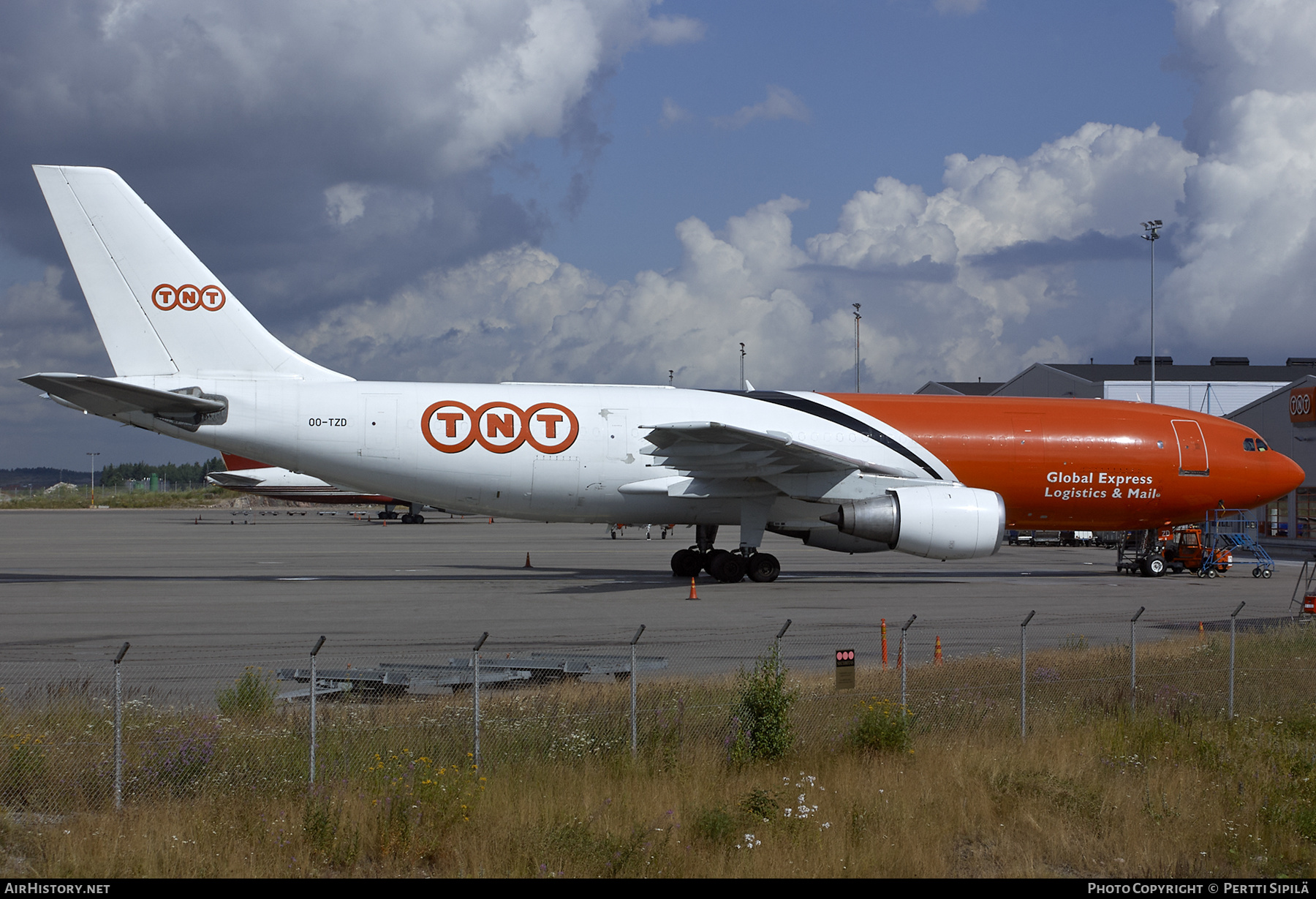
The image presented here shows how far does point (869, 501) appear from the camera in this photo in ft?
75.3

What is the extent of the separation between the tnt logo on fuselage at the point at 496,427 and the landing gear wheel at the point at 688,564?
4.47m

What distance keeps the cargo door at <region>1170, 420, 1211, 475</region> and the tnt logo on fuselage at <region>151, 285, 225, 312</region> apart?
77.9 ft

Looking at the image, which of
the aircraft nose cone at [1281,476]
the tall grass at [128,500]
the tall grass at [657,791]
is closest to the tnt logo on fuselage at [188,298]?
the tall grass at [657,791]

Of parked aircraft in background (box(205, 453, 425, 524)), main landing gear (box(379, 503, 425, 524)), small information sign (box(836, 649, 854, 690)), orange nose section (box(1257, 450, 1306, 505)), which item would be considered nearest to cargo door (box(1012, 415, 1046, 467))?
orange nose section (box(1257, 450, 1306, 505))

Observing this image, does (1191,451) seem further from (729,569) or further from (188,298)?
(188,298)

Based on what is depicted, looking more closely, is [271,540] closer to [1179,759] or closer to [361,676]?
[361,676]

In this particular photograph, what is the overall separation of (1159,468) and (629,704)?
21.6 metres

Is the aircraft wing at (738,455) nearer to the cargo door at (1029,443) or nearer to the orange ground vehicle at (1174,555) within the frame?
the cargo door at (1029,443)

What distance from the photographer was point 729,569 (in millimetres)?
24531

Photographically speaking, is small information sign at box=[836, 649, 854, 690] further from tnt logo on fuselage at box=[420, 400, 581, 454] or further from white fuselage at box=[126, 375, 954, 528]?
tnt logo on fuselage at box=[420, 400, 581, 454]

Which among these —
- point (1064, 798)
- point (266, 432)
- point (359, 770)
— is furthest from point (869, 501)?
point (359, 770)

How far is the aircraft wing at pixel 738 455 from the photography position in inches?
870

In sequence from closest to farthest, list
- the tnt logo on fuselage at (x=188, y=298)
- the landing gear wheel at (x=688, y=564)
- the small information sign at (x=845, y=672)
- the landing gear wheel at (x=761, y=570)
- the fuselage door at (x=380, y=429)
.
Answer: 1. the small information sign at (x=845, y=672)
2. the tnt logo on fuselage at (x=188, y=298)
3. the fuselage door at (x=380, y=429)
4. the landing gear wheel at (x=761, y=570)
5. the landing gear wheel at (x=688, y=564)

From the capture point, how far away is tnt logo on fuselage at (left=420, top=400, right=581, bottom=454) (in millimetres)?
23594
